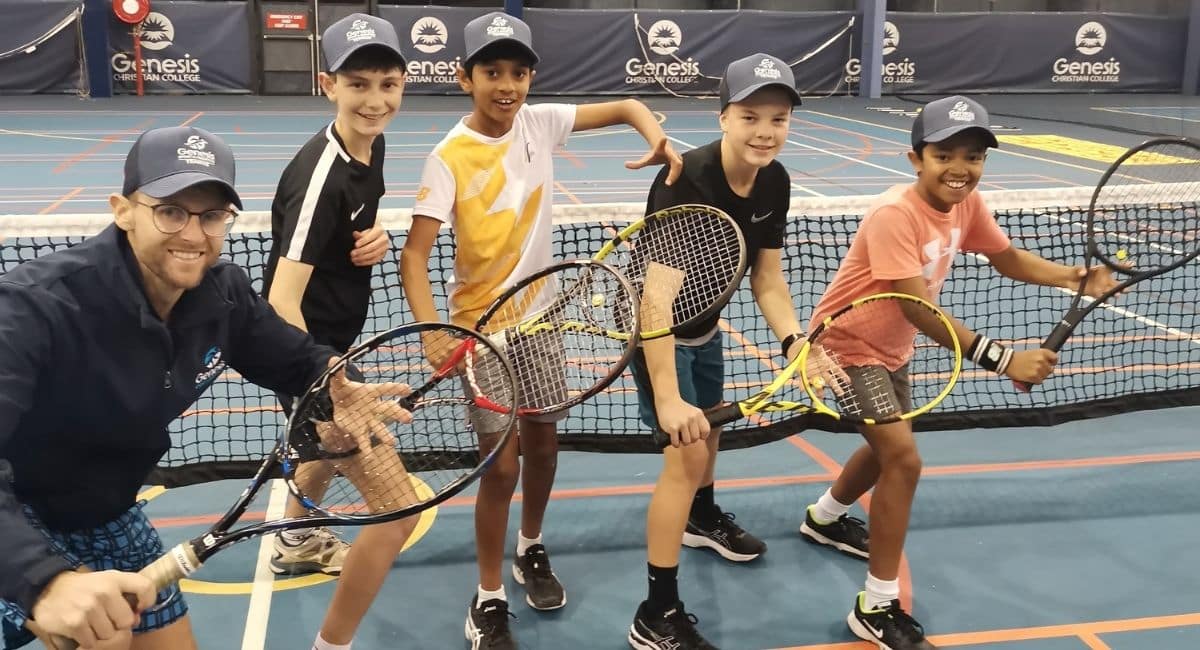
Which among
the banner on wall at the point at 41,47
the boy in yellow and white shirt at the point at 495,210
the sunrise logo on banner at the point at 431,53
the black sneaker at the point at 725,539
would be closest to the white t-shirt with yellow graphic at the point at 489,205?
the boy in yellow and white shirt at the point at 495,210

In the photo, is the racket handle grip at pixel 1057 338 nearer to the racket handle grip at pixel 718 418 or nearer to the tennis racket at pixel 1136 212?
the tennis racket at pixel 1136 212

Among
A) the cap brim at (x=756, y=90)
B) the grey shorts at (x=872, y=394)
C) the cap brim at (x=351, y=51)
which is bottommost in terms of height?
the grey shorts at (x=872, y=394)

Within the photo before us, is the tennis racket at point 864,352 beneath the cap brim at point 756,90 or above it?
beneath

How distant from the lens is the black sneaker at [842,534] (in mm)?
3902

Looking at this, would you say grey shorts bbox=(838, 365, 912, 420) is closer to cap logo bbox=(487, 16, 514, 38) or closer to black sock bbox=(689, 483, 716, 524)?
black sock bbox=(689, 483, 716, 524)

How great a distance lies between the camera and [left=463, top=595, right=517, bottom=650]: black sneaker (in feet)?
10.7

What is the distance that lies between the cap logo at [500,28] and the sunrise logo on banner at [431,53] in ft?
51.4

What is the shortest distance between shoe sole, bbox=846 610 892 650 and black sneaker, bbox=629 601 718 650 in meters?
0.49

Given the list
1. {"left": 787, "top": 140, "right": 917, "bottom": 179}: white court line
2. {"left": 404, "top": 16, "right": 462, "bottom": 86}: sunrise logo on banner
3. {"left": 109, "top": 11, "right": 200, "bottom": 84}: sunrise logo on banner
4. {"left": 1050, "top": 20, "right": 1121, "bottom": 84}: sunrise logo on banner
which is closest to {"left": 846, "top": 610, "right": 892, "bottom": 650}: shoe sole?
{"left": 787, "top": 140, "right": 917, "bottom": 179}: white court line

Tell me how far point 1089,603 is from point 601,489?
191cm

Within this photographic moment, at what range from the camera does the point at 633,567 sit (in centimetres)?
380

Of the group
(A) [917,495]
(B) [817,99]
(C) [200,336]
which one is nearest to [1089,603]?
(A) [917,495]

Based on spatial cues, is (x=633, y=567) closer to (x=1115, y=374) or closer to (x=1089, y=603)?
(x=1089, y=603)

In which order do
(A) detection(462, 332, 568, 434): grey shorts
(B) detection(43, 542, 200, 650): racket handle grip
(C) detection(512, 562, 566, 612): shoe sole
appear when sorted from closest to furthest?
(B) detection(43, 542, 200, 650): racket handle grip
(A) detection(462, 332, 568, 434): grey shorts
(C) detection(512, 562, 566, 612): shoe sole
